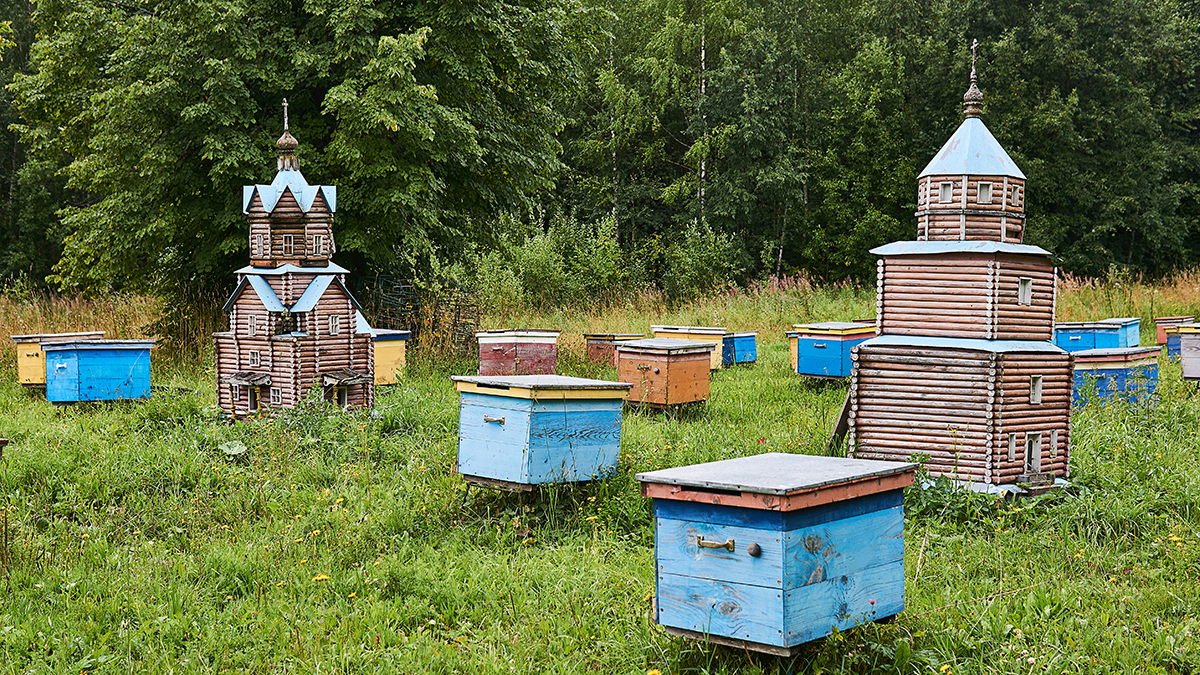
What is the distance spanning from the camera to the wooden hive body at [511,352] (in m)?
11.3

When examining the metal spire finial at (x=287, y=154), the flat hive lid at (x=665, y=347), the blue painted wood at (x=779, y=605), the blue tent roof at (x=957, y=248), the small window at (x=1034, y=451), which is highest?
the metal spire finial at (x=287, y=154)

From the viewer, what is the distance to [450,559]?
221 inches

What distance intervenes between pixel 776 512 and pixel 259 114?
Result: 45.1 ft

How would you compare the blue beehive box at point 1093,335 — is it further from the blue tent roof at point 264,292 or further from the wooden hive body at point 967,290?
the blue tent roof at point 264,292

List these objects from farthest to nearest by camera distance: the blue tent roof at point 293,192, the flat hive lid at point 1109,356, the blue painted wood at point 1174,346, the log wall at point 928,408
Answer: the blue painted wood at point 1174,346 < the flat hive lid at point 1109,356 < the blue tent roof at point 293,192 < the log wall at point 928,408

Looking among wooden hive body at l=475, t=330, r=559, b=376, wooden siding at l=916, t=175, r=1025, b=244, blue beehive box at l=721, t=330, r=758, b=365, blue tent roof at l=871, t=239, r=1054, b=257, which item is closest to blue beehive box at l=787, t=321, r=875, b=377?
blue beehive box at l=721, t=330, r=758, b=365

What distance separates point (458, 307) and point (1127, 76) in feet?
83.2

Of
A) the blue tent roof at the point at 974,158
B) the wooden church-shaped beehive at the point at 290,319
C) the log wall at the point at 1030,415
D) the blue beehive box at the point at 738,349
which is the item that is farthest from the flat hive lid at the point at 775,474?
the blue beehive box at the point at 738,349

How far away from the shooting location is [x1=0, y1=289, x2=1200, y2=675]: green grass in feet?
13.9

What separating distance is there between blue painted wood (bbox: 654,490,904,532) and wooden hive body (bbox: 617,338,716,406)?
5.71 metres

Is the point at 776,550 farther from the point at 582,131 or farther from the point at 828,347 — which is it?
the point at 582,131

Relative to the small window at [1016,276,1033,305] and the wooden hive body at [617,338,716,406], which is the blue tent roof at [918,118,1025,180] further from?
the wooden hive body at [617,338,716,406]

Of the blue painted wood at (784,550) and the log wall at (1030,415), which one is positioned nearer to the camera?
the blue painted wood at (784,550)

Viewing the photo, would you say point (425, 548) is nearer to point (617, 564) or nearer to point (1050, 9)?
point (617, 564)
